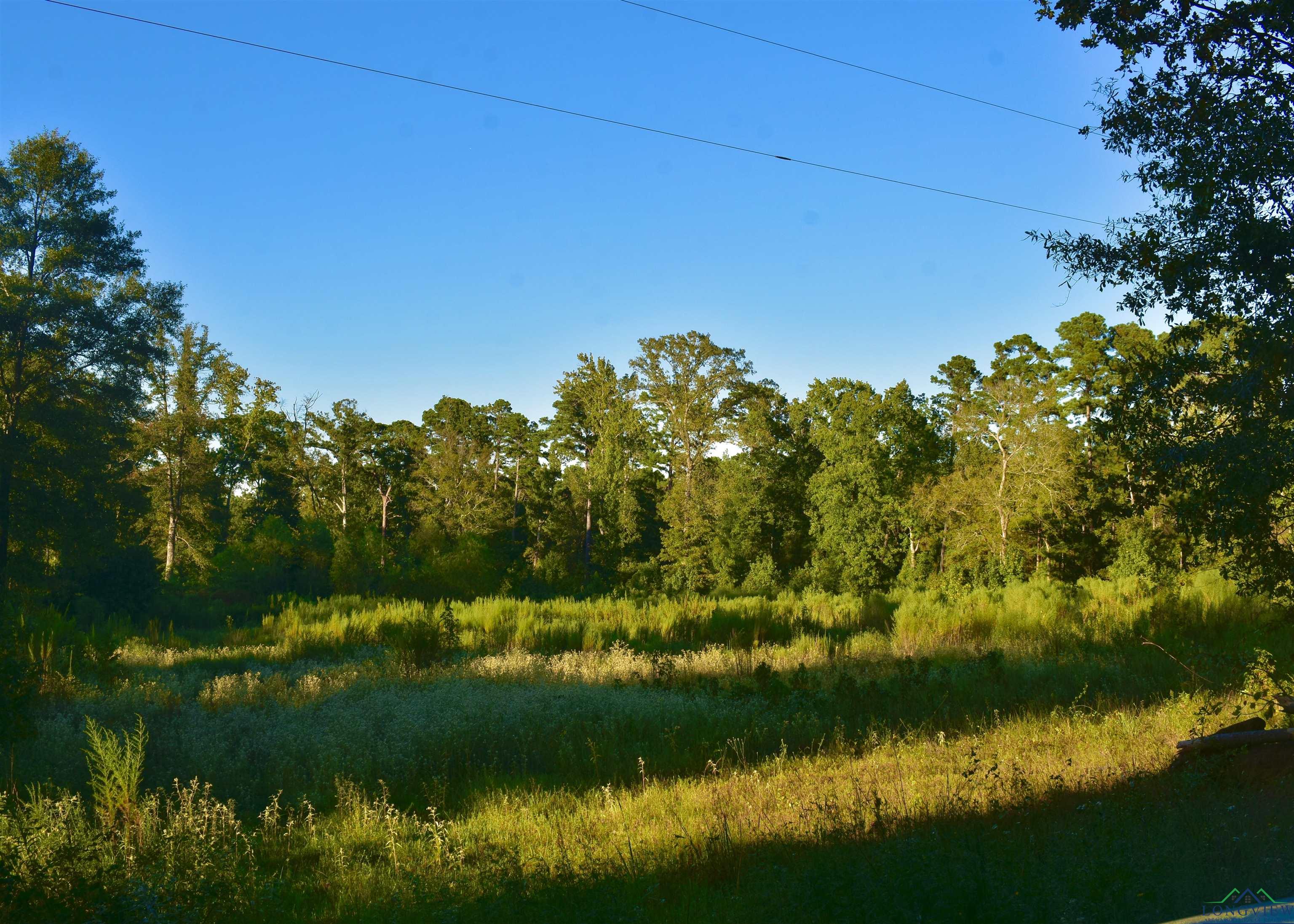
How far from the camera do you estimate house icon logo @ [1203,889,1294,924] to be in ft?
8.61

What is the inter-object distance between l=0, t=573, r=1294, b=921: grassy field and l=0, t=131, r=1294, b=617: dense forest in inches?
104

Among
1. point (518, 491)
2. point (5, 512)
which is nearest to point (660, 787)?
point (5, 512)

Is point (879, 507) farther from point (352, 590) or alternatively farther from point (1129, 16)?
point (1129, 16)

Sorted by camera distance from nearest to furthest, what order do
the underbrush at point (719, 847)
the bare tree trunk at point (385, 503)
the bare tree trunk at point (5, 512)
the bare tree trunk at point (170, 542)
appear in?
the underbrush at point (719, 847)
the bare tree trunk at point (5, 512)
the bare tree trunk at point (170, 542)
the bare tree trunk at point (385, 503)

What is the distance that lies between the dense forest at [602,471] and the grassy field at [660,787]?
264 centimetres

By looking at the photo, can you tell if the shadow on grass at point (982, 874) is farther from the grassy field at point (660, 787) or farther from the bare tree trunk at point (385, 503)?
the bare tree trunk at point (385, 503)

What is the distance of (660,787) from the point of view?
743 centimetres

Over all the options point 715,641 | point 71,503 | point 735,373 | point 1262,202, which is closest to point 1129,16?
point 1262,202

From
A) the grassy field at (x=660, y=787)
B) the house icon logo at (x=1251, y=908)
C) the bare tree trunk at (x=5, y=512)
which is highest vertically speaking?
the bare tree trunk at (x=5, y=512)

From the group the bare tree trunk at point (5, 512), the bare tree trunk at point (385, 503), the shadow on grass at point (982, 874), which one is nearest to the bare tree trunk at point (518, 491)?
the bare tree trunk at point (385, 503)

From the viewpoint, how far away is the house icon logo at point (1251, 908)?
2.62 metres

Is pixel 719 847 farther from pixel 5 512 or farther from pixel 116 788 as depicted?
pixel 5 512

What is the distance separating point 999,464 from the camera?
1346 inches

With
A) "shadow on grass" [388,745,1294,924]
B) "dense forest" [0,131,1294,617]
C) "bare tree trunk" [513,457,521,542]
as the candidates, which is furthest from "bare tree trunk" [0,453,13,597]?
"bare tree trunk" [513,457,521,542]
